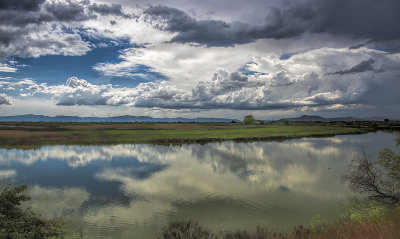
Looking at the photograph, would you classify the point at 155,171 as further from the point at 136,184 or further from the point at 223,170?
the point at 223,170

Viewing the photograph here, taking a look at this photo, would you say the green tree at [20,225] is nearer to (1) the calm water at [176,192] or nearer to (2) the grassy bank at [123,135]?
(1) the calm water at [176,192]

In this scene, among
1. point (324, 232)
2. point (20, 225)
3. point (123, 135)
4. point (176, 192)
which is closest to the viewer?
point (324, 232)

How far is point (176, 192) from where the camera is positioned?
18219 mm

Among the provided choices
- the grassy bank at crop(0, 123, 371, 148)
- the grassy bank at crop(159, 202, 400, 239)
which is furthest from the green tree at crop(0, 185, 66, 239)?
the grassy bank at crop(0, 123, 371, 148)

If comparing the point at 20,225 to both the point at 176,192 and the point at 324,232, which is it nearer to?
the point at 176,192

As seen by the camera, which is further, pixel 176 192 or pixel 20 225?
pixel 176 192

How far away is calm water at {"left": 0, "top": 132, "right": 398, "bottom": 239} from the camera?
13125mm

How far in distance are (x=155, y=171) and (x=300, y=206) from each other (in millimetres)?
15838

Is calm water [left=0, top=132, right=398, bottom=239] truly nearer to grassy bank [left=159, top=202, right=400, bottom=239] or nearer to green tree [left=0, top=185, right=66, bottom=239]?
grassy bank [left=159, top=202, right=400, bottom=239]

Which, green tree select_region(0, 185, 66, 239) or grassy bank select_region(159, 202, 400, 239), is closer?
grassy bank select_region(159, 202, 400, 239)

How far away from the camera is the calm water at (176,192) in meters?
13.1

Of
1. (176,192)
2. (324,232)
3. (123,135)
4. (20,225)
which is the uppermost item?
(20,225)

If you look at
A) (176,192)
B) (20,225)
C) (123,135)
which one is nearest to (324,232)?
(20,225)

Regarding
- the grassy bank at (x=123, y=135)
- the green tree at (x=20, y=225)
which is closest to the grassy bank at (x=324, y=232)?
the green tree at (x=20, y=225)
